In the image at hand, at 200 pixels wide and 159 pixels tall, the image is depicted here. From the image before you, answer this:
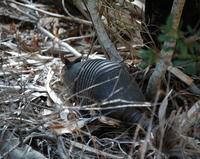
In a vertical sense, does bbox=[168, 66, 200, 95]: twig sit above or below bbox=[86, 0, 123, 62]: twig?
below

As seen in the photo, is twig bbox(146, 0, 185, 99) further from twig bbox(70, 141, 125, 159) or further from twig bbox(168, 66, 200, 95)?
twig bbox(70, 141, 125, 159)

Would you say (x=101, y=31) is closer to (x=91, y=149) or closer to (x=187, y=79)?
(x=187, y=79)

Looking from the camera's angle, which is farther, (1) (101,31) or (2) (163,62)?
(1) (101,31)

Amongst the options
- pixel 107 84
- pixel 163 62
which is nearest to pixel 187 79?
pixel 163 62

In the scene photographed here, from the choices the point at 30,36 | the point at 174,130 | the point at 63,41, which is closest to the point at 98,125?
the point at 174,130

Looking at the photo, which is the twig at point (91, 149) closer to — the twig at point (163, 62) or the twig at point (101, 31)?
the twig at point (163, 62)

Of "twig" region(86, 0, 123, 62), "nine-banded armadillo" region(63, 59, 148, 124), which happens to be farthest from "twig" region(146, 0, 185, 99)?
"twig" region(86, 0, 123, 62)

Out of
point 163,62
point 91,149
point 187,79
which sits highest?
point 163,62

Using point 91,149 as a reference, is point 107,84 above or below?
above

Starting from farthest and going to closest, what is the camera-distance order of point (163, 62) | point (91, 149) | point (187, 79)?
point (187, 79) → point (163, 62) → point (91, 149)

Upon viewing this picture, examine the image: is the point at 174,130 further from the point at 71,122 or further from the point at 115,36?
the point at 115,36
